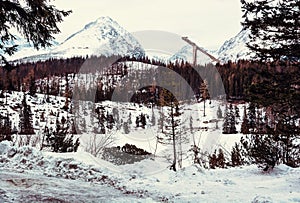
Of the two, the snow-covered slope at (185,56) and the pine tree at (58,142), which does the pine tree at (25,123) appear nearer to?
the pine tree at (58,142)

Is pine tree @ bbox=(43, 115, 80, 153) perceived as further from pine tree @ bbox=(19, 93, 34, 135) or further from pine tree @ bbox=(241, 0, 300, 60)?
pine tree @ bbox=(241, 0, 300, 60)

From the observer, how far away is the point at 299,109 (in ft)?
30.6

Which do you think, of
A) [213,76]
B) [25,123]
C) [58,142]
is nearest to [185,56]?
[25,123]

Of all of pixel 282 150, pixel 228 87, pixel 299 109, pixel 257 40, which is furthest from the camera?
pixel 228 87

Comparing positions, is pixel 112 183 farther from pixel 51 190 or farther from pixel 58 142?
pixel 58 142

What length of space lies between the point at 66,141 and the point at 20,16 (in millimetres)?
7853

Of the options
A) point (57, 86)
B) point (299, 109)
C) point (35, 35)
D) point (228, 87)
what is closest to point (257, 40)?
point (299, 109)

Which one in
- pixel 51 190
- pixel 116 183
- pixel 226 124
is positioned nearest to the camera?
pixel 51 190

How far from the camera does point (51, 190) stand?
725 cm

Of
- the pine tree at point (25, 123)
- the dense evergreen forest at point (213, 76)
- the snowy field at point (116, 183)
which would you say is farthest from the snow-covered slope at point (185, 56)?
the snowy field at point (116, 183)

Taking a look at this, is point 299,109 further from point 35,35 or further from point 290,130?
point 35,35

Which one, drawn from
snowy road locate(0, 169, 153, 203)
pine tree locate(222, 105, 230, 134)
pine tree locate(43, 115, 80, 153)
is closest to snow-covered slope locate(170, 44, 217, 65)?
pine tree locate(43, 115, 80, 153)

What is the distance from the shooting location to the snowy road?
21.2 ft

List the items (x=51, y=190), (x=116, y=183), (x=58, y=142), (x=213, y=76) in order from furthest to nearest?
(x=213, y=76) < (x=58, y=142) < (x=116, y=183) < (x=51, y=190)
